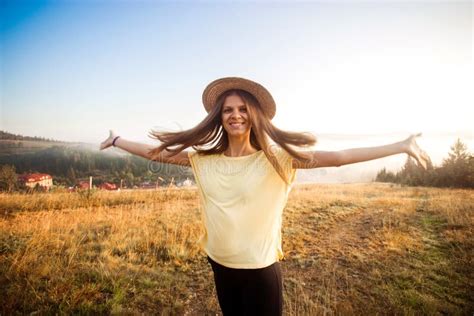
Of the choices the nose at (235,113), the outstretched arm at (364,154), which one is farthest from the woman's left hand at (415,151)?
the nose at (235,113)

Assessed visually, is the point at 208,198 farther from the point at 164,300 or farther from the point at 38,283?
the point at 38,283

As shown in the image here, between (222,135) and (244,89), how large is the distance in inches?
18.4

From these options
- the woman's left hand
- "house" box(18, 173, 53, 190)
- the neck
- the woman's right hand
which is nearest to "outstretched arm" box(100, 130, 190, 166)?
the woman's right hand


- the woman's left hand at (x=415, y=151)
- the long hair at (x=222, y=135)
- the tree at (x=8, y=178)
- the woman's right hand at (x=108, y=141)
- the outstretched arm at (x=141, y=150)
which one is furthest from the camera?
the tree at (x=8, y=178)

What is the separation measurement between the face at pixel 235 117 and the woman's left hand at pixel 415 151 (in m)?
1.17

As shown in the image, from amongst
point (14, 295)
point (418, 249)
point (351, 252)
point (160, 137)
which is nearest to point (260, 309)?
point (160, 137)

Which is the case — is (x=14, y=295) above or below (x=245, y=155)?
below

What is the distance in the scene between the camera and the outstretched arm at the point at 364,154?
1.70m

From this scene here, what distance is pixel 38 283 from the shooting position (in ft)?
11.5

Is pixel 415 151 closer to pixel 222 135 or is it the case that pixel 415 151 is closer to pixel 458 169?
pixel 222 135

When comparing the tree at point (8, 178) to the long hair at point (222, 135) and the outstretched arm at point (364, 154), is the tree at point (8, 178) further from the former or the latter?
the outstretched arm at point (364, 154)

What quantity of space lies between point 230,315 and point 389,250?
549 centimetres

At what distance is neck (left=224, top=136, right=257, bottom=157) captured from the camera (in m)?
2.10

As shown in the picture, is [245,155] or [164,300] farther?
[164,300]
